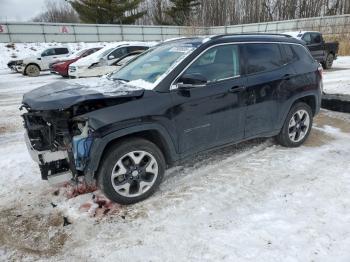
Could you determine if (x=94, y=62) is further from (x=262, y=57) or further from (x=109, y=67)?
(x=262, y=57)

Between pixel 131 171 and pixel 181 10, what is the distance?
45.6 m

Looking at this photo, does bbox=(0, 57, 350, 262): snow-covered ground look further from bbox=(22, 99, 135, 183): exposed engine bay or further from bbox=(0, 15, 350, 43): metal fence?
bbox=(0, 15, 350, 43): metal fence

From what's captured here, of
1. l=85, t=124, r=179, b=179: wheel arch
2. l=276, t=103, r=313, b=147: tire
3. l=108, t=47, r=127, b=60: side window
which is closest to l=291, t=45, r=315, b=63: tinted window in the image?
l=276, t=103, r=313, b=147: tire

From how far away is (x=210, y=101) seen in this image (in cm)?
406

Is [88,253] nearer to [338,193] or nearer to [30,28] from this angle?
[338,193]

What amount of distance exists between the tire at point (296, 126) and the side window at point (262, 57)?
83 centimetres

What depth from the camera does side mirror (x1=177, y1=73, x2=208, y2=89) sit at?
12.6ft

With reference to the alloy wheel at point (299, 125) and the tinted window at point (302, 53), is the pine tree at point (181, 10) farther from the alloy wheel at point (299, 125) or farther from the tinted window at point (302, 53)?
the alloy wheel at point (299, 125)

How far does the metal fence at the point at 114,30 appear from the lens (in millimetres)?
27688

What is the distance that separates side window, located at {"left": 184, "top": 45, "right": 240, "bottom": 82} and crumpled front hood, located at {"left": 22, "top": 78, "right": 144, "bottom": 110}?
827 millimetres

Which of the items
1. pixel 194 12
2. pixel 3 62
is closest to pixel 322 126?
pixel 3 62

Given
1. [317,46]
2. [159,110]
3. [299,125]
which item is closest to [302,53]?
[299,125]

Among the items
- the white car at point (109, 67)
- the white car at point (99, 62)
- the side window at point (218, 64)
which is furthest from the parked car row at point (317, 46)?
the side window at point (218, 64)

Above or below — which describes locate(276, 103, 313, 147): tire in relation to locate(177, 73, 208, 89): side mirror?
below
